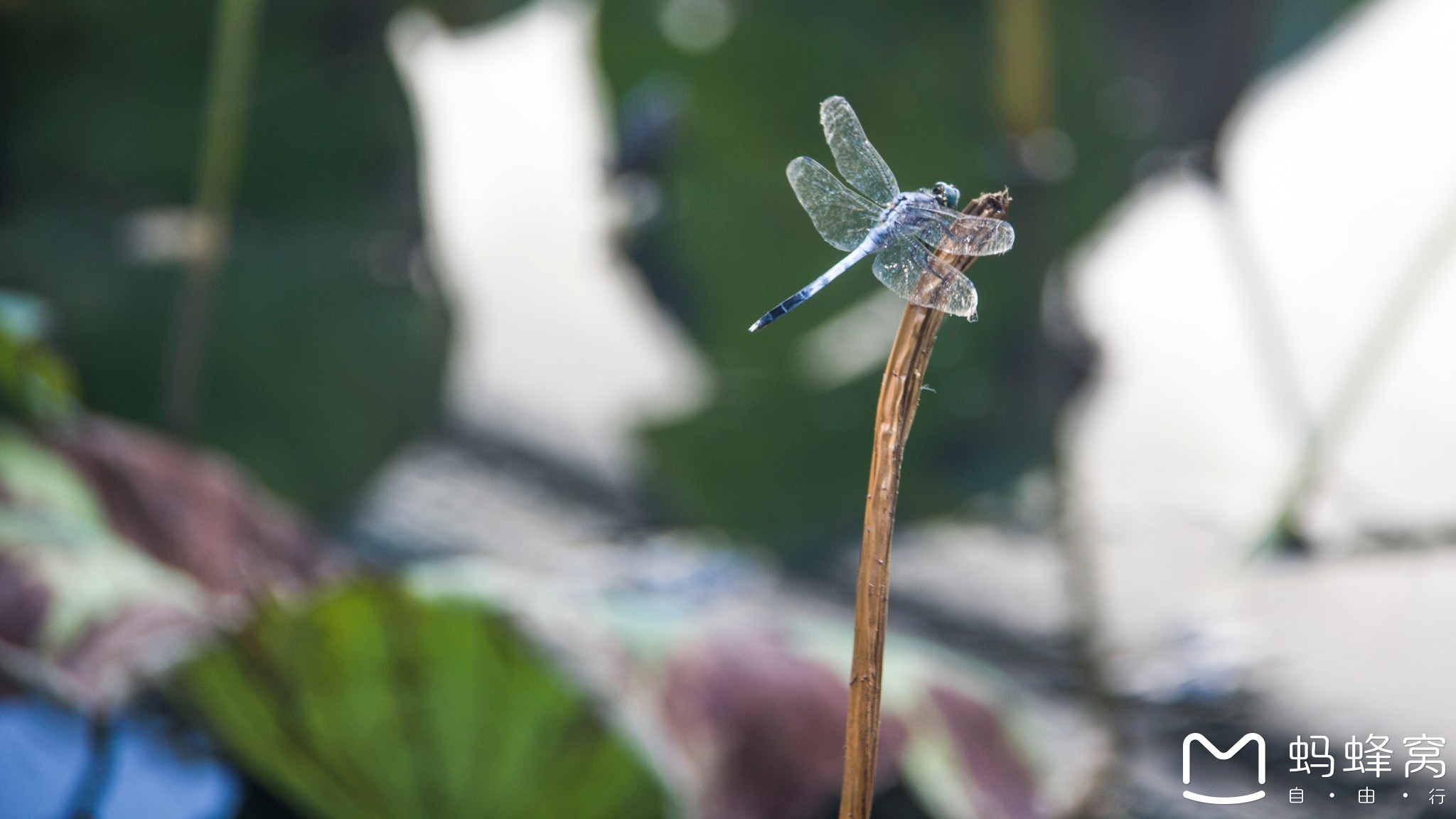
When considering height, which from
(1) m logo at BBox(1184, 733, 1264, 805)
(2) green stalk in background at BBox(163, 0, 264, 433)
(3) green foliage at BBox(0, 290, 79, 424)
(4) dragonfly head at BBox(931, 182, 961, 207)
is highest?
(2) green stalk in background at BBox(163, 0, 264, 433)

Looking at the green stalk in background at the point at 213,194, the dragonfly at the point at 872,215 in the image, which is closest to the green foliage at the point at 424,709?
the dragonfly at the point at 872,215

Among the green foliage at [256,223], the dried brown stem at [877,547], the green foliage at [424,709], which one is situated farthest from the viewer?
the green foliage at [256,223]

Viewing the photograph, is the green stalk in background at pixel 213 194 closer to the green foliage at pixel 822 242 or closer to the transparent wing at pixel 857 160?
the green foliage at pixel 822 242

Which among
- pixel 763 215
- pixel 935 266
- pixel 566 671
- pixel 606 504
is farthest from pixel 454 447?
pixel 935 266

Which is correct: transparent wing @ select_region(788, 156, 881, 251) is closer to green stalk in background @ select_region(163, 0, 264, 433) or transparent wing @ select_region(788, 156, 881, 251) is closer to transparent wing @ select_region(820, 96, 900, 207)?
transparent wing @ select_region(820, 96, 900, 207)

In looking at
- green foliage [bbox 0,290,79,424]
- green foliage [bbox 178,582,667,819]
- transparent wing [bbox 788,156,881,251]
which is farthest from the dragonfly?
green foliage [bbox 0,290,79,424]
